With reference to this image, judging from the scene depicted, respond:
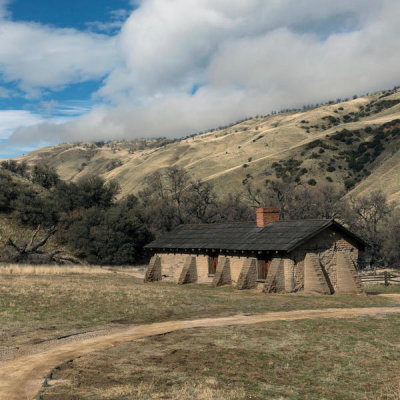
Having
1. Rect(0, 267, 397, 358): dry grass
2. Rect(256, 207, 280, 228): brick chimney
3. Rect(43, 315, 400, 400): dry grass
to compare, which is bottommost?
Rect(43, 315, 400, 400): dry grass

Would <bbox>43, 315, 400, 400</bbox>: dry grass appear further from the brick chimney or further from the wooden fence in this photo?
the wooden fence

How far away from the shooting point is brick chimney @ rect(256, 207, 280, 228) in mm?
32812

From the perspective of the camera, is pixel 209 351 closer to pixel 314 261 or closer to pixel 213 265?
pixel 314 261

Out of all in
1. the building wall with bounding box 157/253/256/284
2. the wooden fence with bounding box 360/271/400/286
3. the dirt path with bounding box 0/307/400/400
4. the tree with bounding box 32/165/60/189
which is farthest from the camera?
the tree with bounding box 32/165/60/189

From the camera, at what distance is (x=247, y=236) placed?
32.2 meters

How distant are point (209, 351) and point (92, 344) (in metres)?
3.83

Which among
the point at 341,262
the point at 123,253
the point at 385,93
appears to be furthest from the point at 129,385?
the point at 385,93

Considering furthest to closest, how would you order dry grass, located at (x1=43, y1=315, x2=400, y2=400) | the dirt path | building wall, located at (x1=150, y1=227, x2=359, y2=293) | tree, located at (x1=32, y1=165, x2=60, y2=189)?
tree, located at (x1=32, y1=165, x2=60, y2=189) < building wall, located at (x1=150, y1=227, x2=359, y2=293) < the dirt path < dry grass, located at (x1=43, y1=315, x2=400, y2=400)

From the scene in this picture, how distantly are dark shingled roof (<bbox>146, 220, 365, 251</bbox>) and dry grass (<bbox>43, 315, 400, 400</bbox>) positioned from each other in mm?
11639

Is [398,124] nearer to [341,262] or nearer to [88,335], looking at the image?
[341,262]

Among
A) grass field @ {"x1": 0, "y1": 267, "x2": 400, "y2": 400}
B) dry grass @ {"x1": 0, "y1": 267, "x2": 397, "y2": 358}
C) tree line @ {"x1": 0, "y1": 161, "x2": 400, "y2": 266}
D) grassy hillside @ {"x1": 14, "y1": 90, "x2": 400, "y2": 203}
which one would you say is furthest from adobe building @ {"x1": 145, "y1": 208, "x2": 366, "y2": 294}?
grassy hillside @ {"x1": 14, "y1": 90, "x2": 400, "y2": 203}

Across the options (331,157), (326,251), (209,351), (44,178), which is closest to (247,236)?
(326,251)

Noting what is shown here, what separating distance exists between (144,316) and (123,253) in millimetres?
34709

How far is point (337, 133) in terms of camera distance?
131m
